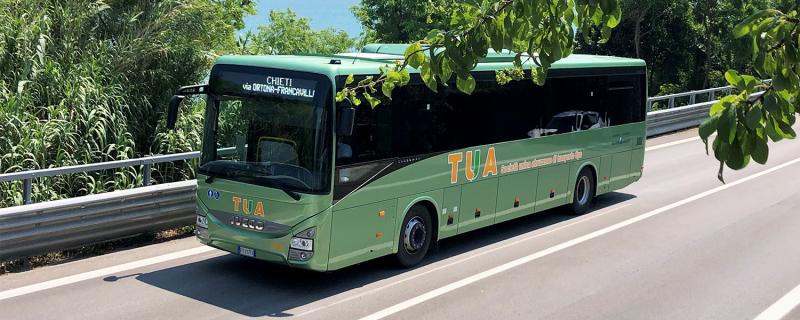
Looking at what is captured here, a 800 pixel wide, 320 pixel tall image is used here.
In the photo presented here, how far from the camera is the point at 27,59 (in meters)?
14.3

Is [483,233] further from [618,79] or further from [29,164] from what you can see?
[29,164]

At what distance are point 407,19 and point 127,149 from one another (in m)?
21.3

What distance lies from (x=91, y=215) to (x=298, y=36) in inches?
1186

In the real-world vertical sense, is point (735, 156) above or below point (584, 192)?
above

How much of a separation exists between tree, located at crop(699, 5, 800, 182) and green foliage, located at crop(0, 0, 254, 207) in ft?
35.5

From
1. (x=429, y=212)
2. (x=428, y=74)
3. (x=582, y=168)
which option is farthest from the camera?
(x=582, y=168)

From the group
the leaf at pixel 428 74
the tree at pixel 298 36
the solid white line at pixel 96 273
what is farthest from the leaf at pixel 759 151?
the tree at pixel 298 36

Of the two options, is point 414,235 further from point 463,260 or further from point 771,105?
point 771,105

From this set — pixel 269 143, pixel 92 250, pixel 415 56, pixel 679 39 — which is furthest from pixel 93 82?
pixel 679 39

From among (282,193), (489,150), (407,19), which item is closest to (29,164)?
(282,193)

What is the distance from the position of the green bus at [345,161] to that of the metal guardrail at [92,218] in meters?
1.50

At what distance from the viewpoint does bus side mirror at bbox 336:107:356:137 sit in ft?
30.8

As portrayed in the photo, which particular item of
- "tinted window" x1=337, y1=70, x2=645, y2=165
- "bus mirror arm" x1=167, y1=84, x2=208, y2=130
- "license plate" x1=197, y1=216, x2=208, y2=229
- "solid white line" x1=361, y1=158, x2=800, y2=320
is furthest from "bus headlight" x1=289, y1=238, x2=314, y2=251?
"bus mirror arm" x1=167, y1=84, x2=208, y2=130

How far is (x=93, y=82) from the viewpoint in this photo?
47.8 feet
